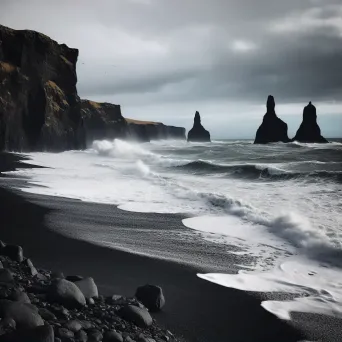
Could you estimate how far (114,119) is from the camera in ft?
306

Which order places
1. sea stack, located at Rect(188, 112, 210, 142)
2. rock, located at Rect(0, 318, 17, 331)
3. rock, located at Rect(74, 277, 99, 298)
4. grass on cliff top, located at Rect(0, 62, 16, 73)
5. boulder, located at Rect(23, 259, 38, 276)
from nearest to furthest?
rock, located at Rect(0, 318, 17, 331), rock, located at Rect(74, 277, 99, 298), boulder, located at Rect(23, 259, 38, 276), grass on cliff top, located at Rect(0, 62, 16, 73), sea stack, located at Rect(188, 112, 210, 142)

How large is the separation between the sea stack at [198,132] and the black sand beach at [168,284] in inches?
5622

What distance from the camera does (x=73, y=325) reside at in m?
3.28

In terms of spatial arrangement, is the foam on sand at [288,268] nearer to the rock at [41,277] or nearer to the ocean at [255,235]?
the ocean at [255,235]

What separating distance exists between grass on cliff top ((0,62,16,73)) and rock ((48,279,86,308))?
142 ft

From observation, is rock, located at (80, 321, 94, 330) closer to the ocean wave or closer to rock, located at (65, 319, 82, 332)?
rock, located at (65, 319, 82, 332)

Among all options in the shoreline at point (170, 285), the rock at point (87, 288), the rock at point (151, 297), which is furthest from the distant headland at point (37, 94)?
the rock at point (151, 297)

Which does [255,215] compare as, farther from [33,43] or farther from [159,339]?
[33,43]

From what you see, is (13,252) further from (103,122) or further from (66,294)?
(103,122)

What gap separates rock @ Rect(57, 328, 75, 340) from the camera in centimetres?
308

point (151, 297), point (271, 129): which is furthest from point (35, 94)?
point (271, 129)

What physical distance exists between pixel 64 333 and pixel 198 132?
14963 centimetres

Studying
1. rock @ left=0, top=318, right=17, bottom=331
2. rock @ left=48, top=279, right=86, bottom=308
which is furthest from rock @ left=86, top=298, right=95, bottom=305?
rock @ left=0, top=318, right=17, bottom=331

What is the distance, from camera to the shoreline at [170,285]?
13.0ft
